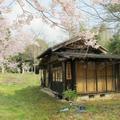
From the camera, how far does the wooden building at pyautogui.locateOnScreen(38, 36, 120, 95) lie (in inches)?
886

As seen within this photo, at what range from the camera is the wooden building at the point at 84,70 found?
886 inches

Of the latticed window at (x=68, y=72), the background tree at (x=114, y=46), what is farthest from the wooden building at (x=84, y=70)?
the background tree at (x=114, y=46)

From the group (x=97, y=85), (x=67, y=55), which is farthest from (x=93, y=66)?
(x=67, y=55)

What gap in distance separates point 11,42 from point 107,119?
5.39 metres

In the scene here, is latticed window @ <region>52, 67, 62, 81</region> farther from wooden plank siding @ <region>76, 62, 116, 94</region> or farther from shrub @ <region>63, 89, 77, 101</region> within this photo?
shrub @ <region>63, 89, 77, 101</region>

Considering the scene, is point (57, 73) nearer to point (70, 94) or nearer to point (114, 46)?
point (70, 94)

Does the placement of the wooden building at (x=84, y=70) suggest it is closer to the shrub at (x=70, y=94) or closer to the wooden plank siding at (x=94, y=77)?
the wooden plank siding at (x=94, y=77)

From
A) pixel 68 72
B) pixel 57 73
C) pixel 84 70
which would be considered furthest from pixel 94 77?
pixel 57 73

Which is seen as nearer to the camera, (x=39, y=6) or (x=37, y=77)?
(x=39, y=6)

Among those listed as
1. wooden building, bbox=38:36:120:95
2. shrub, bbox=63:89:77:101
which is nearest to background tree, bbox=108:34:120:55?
wooden building, bbox=38:36:120:95

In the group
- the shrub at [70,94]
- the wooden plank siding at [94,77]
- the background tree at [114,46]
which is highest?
the background tree at [114,46]

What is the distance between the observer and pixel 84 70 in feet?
76.8

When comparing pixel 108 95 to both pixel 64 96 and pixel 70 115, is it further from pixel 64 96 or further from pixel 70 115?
pixel 70 115

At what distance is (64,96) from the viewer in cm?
2145
